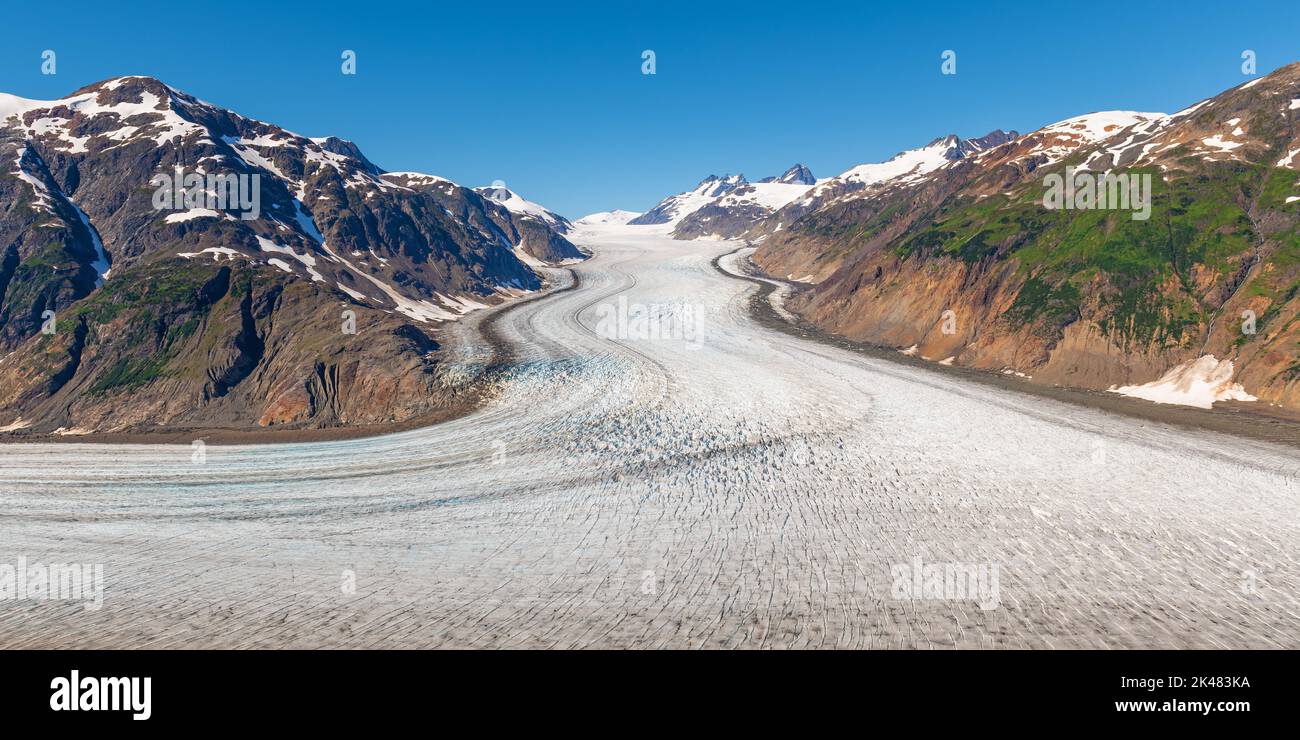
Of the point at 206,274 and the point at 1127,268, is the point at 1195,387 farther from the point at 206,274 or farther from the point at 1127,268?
the point at 206,274

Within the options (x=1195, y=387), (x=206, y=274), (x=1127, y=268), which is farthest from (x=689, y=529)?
(x=206, y=274)

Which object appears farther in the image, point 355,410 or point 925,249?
point 925,249

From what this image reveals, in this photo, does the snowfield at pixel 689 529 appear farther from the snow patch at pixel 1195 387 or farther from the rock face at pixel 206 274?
the rock face at pixel 206 274

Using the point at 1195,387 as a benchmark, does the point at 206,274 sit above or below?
above

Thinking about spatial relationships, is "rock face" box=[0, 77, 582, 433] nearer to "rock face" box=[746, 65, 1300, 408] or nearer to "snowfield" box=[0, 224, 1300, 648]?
"snowfield" box=[0, 224, 1300, 648]

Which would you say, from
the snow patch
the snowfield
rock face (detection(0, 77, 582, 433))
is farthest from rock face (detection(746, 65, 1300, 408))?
rock face (detection(0, 77, 582, 433))

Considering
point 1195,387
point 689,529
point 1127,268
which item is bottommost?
point 689,529
